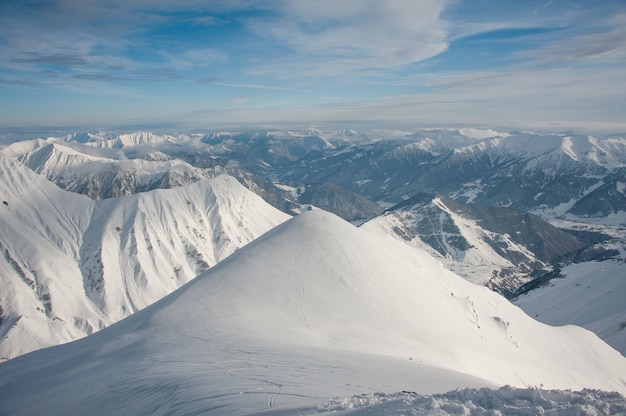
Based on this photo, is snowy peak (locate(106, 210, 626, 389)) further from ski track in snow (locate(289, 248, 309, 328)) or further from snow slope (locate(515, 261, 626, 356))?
snow slope (locate(515, 261, 626, 356))

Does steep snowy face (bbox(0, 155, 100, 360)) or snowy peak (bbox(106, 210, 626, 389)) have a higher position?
snowy peak (bbox(106, 210, 626, 389))

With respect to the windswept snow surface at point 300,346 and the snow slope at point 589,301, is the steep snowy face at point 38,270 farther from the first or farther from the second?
the snow slope at point 589,301

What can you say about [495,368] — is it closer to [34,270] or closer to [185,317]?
[185,317]

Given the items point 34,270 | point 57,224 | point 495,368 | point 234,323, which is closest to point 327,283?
point 234,323

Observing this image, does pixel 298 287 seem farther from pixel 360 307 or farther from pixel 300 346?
pixel 300 346

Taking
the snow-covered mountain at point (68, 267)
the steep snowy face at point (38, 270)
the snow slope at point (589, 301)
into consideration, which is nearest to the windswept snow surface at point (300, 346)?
→ the snow slope at point (589, 301)

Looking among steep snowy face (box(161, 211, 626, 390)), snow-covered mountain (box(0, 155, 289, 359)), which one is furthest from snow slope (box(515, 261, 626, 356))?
snow-covered mountain (box(0, 155, 289, 359))

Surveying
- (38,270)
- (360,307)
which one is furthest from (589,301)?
(38,270)
